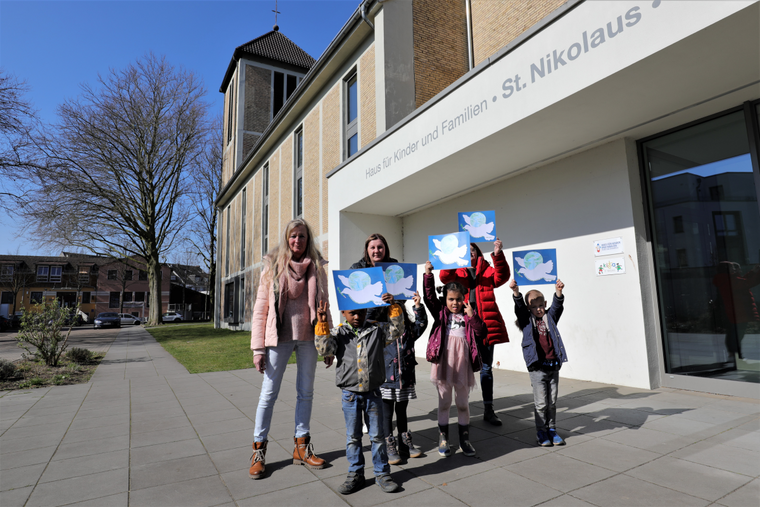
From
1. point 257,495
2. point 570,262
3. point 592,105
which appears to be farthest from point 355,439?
point 570,262

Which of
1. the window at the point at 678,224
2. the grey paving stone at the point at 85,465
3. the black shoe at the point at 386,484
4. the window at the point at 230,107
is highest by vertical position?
the window at the point at 230,107

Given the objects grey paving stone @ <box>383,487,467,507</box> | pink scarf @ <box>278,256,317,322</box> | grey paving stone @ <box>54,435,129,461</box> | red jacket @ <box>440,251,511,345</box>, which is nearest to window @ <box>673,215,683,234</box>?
red jacket @ <box>440,251,511,345</box>

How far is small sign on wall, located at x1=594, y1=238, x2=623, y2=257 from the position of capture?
22.0 feet

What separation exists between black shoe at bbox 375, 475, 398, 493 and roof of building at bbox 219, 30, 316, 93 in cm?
3229

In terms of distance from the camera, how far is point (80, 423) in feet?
16.8

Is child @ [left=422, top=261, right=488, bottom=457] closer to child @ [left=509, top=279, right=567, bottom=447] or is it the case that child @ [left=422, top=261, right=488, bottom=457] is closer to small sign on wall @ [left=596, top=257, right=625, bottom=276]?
child @ [left=509, top=279, right=567, bottom=447]

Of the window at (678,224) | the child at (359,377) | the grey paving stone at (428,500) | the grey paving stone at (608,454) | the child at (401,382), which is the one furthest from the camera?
the window at (678,224)

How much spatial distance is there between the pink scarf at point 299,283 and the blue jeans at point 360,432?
2.73ft

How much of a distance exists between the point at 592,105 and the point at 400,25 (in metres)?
7.58

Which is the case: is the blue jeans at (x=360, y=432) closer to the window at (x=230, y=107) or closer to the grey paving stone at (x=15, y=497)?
the grey paving stone at (x=15, y=497)

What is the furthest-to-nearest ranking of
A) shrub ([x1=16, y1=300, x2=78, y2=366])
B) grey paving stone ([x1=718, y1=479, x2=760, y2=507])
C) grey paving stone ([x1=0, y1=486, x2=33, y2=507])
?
shrub ([x1=16, y1=300, x2=78, y2=366]) < grey paving stone ([x1=0, y1=486, x2=33, y2=507]) < grey paving stone ([x1=718, y1=479, x2=760, y2=507])

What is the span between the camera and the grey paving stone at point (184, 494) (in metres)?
2.89

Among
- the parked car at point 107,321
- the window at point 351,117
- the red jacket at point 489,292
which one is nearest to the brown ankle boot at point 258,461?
the red jacket at point 489,292

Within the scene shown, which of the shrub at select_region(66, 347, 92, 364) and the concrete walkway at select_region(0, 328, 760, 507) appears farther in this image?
the shrub at select_region(66, 347, 92, 364)
